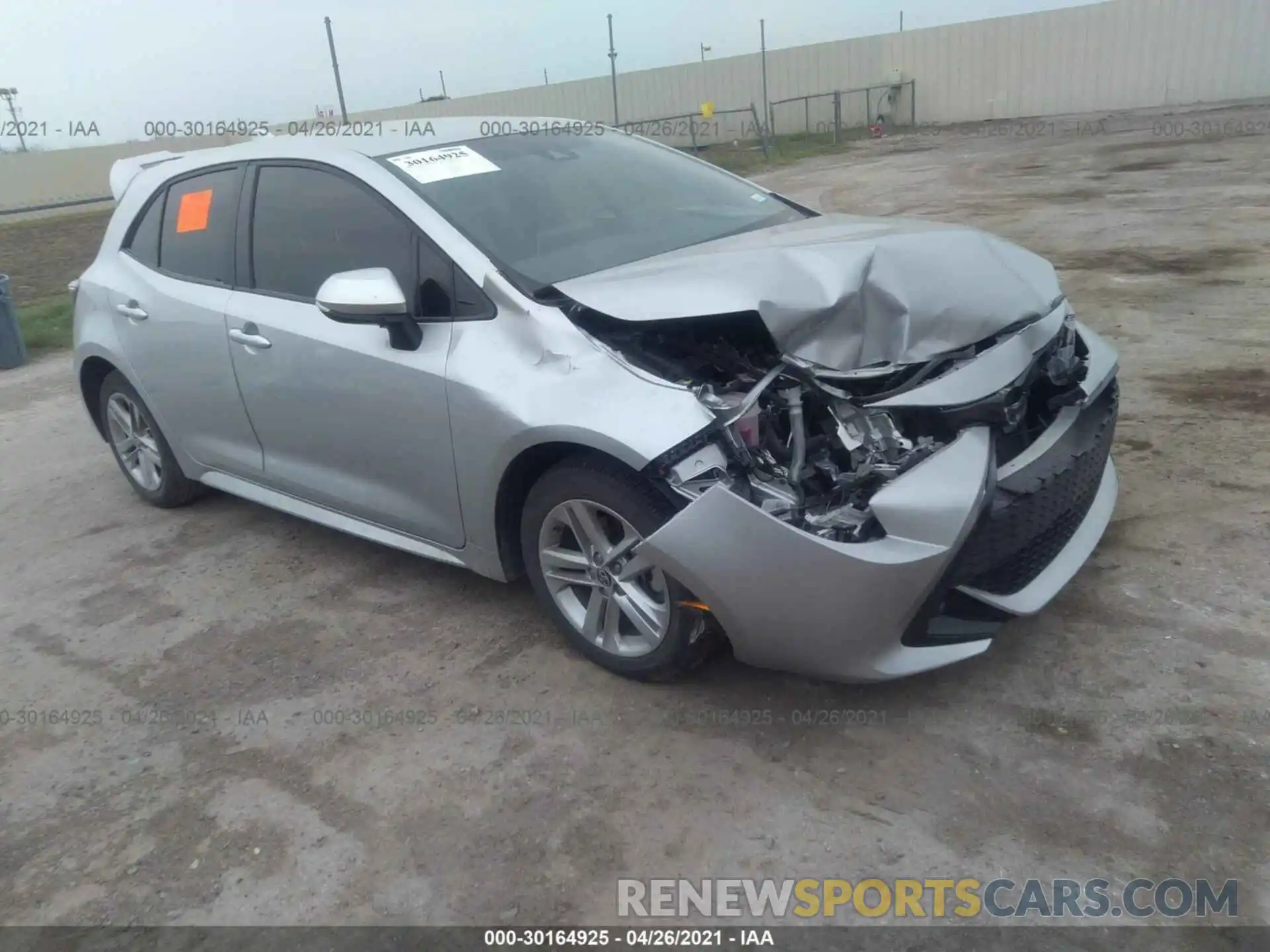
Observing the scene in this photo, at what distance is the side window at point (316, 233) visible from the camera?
3.67 metres

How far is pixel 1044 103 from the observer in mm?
28312

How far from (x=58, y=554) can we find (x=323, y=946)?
10.9 feet

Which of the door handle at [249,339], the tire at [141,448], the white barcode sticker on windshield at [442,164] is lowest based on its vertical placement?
the tire at [141,448]

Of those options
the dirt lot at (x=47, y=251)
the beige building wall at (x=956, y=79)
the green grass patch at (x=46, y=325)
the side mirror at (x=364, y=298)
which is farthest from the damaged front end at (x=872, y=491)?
the beige building wall at (x=956, y=79)

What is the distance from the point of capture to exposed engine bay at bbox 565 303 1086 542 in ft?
9.43

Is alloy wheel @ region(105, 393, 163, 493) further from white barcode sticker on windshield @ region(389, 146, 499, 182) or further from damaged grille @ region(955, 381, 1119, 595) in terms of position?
damaged grille @ region(955, 381, 1119, 595)

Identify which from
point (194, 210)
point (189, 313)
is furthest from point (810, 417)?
point (194, 210)

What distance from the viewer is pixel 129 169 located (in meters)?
5.40

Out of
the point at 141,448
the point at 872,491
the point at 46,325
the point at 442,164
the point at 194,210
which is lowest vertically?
the point at 46,325

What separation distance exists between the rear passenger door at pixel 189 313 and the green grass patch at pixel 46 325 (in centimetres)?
567

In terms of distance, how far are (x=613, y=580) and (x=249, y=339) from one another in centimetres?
189

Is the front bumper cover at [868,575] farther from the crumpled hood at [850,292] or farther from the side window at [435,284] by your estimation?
the side window at [435,284]

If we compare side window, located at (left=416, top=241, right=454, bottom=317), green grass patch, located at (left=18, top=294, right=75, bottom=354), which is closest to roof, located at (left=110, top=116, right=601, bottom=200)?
side window, located at (left=416, top=241, right=454, bottom=317)

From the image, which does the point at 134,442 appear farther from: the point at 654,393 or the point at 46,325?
the point at 46,325
